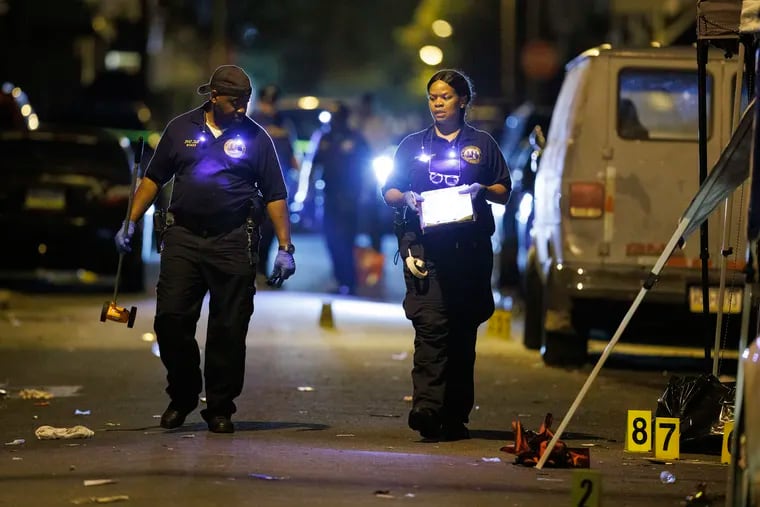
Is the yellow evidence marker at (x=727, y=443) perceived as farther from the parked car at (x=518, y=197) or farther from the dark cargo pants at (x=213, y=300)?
the parked car at (x=518, y=197)

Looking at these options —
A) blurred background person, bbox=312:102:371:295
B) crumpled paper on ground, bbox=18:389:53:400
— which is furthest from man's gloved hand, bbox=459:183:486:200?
blurred background person, bbox=312:102:371:295

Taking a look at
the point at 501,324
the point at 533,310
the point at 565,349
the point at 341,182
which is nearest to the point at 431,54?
the point at 341,182

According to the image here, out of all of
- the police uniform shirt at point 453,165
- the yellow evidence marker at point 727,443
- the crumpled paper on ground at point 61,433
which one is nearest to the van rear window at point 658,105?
the police uniform shirt at point 453,165

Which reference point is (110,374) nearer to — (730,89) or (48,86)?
(730,89)

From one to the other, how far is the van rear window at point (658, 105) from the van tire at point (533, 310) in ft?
5.51

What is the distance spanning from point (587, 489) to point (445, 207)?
8.97 ft

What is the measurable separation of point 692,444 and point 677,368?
486cm

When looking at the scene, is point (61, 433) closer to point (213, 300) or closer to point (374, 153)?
point (213, 300)

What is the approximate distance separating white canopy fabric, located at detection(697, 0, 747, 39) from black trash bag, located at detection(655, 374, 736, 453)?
175cm

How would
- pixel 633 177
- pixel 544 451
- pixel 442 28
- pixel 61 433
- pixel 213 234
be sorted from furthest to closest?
pixel 442 28
pixel 633 177
pixel 213 234
pixel 61 433
pixel 544 451

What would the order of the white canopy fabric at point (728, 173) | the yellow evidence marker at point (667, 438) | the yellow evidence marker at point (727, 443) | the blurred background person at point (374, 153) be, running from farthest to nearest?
the blurred background person at point (374, 153) → the yellow evidence marker at point (667, 438) → the yellow evidence marker at point (727, 443) → the white canopy fabric at point (728, 173)

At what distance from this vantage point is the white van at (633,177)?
11.9 meters

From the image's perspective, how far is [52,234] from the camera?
17406 mm

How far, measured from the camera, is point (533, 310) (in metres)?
13.7
